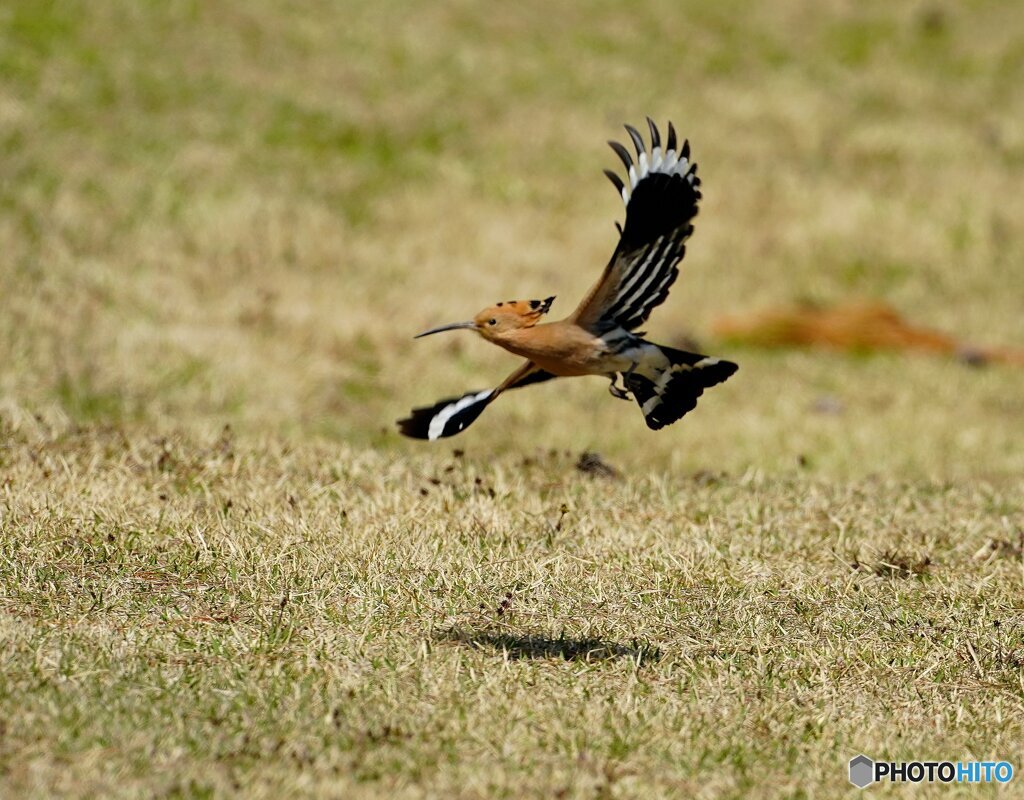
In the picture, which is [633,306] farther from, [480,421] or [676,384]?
[480,421]

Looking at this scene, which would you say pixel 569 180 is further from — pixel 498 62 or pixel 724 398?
pixel 724 398

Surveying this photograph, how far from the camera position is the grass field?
4672mm

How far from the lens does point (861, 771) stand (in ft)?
14.8

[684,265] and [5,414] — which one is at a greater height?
[684,265]

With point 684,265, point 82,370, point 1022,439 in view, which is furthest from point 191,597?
point 684,265

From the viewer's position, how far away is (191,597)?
5613 millimetres

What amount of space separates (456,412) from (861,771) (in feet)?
7.53

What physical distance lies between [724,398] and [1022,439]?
278cm

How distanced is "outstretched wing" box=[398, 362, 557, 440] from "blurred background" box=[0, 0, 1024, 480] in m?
3.40

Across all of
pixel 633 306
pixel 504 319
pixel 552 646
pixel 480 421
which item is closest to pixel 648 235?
pixel 633 306

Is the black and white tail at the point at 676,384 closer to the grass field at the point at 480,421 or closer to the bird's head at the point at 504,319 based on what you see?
the bird's head at the point at 504,319

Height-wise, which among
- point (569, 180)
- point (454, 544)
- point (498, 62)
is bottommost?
point (454, 544)

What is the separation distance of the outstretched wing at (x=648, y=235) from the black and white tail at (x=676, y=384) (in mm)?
247

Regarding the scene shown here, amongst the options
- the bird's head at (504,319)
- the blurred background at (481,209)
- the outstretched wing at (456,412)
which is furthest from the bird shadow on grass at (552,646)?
the blurred background at (481,209)
